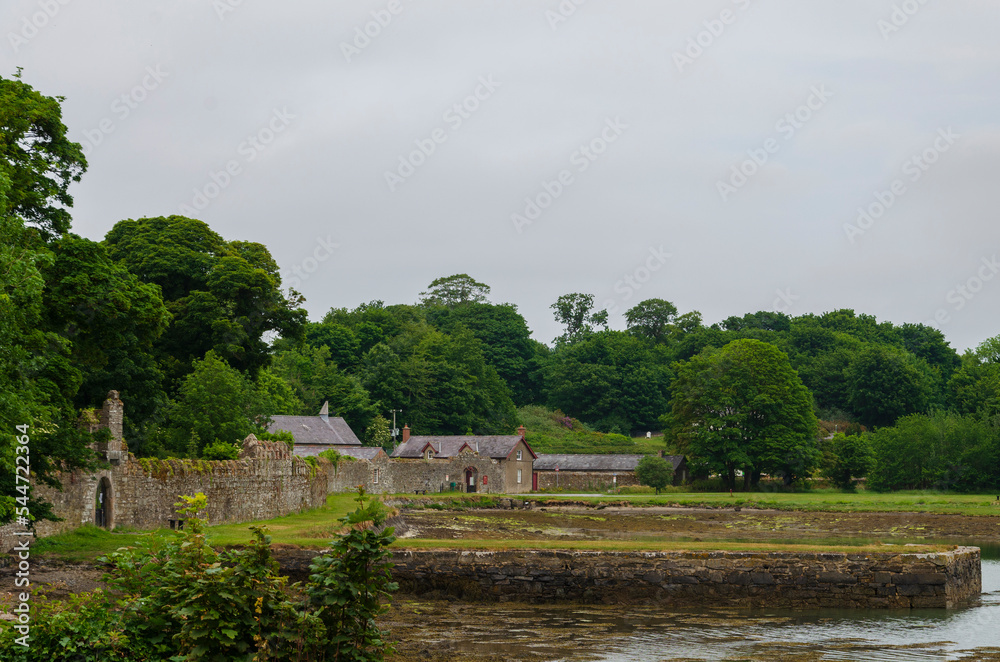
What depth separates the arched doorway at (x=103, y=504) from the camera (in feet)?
90.8

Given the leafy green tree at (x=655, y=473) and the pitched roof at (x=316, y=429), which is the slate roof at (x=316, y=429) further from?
the leafy green tree at (x=655, y=473)

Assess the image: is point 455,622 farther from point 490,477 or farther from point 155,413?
point 490,477

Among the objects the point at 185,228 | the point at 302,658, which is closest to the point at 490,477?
the point at 185,228

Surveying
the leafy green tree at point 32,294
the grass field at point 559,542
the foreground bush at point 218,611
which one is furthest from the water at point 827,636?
the leafy green tree at point 32,294

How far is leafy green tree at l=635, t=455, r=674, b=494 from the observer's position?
253 feet

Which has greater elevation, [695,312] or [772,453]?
[695,312]

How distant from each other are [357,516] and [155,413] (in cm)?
2691

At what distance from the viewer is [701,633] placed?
19.4 metres

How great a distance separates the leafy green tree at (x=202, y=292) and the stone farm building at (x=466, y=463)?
3029 cm

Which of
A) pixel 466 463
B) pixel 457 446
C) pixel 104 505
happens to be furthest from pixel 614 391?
pixel 104 505

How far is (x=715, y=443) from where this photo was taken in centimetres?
7681

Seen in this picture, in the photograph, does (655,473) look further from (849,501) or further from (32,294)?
(32,294)

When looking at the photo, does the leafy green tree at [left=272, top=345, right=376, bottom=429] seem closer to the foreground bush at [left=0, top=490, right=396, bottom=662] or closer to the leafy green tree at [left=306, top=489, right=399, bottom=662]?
the foreground bush at [left=0, top=490, right=396, bottom=662]

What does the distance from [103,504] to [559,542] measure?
43.9 ft
